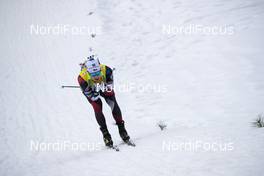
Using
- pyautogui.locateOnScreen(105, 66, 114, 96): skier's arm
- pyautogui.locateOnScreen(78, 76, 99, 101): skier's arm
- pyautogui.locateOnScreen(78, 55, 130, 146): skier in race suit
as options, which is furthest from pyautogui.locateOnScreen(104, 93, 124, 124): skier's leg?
pyautogui.locateOnScreen(78, 76, 99, 101): skier's arm

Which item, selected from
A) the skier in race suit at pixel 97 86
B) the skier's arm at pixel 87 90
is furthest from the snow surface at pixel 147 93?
the skier's arm at pixel 87 90

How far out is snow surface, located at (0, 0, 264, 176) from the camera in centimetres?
512

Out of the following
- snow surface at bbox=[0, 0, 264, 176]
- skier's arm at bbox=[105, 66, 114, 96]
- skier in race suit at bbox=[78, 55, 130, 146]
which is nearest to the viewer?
snow surface at bbox=[0, 0, 264, 176]

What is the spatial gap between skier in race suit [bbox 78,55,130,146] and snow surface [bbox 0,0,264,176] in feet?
2.36

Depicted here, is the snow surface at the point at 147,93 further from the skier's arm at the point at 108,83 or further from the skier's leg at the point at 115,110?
the skier's arm at the point at 108,83

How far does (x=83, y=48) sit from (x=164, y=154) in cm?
986

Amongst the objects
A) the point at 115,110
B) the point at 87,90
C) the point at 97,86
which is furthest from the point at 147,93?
the point at 87,90

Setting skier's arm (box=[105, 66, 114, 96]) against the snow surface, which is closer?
the snow surface

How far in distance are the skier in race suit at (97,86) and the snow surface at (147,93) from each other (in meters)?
0.72

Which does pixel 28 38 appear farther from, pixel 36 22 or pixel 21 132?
pixel 21 132

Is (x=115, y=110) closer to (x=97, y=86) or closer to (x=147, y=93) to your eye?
(x=97, y=86)

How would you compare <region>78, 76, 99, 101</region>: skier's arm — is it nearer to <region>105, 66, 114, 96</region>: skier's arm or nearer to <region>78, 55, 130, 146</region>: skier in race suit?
<region>78, 55, 130, 146</region>: skier in race suit

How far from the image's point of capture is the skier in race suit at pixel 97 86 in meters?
6.04

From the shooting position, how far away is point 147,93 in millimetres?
9617
